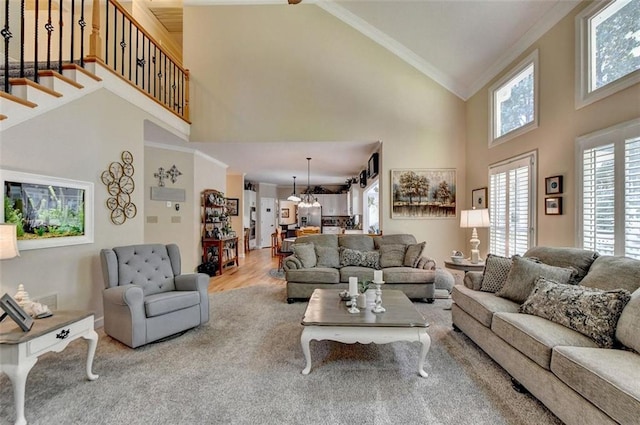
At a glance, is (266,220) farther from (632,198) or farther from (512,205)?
(632,198)

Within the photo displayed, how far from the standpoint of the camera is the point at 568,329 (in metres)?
2.04

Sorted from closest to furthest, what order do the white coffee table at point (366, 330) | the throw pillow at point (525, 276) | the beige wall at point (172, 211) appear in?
the white coffee table at point (366, 330)
the throw pillow at point (525, 276)
the beige wall at point (172, 211)

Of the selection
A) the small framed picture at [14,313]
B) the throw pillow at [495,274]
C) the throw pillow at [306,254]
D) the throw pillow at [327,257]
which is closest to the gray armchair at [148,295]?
the small framed picture at [14,313]

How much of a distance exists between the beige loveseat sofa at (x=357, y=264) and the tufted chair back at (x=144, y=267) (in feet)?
5.22

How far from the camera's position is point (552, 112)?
3.31 m

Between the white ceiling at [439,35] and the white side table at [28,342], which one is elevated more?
the white ceiling at [439,35]

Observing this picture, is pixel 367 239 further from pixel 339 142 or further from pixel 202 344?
pixel 202 344

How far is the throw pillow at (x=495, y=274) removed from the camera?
9.77 feet

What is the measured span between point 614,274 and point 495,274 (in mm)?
941

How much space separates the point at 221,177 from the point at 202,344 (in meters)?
5.04

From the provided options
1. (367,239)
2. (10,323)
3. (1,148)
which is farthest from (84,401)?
(367,239)

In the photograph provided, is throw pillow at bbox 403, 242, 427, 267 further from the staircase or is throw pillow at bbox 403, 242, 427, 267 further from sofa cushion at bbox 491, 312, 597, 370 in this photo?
the staircase

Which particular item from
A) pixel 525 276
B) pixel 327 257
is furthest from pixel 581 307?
pixel 327 257

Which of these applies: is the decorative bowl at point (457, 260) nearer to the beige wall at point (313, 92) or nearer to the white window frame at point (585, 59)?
the beige wall at point (313, 92)
